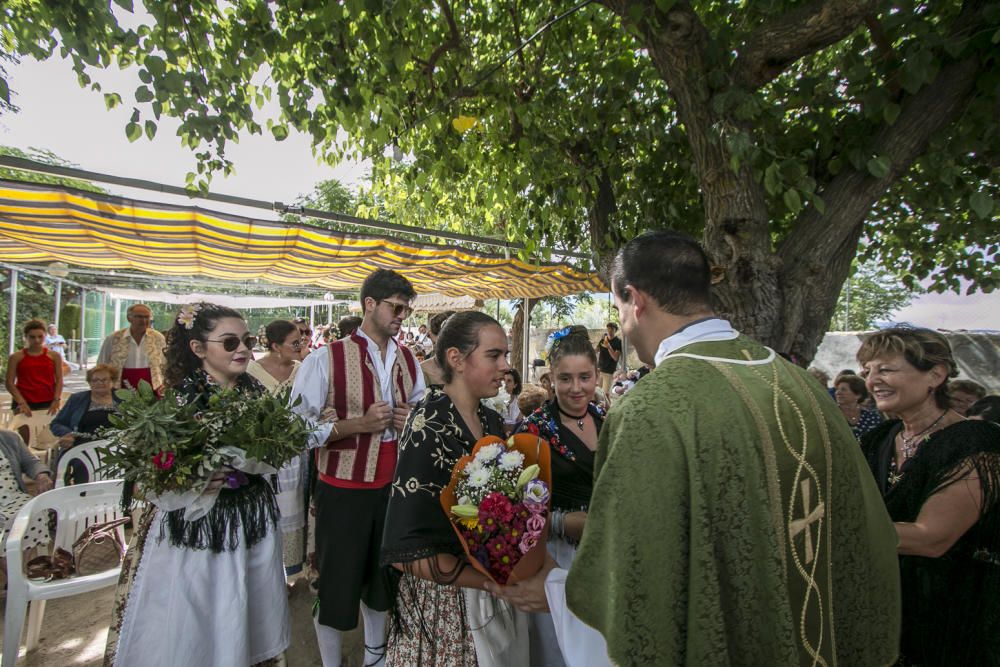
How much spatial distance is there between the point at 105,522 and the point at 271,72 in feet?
11.3

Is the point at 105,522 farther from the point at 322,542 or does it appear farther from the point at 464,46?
the point at 464,46

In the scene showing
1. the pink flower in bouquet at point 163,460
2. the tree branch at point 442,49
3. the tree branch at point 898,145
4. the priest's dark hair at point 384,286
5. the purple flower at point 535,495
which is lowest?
the purple flower at point 535,495

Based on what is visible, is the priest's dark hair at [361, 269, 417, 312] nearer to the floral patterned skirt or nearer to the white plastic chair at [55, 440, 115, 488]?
the floral patterned skirt

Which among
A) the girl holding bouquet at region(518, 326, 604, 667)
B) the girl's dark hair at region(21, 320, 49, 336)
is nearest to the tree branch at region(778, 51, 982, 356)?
the girl holding bouquet at region(518, 326, 604, 667)

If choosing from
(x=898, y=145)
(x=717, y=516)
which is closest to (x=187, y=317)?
(x=717, y=516)

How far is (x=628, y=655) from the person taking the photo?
4.11ft

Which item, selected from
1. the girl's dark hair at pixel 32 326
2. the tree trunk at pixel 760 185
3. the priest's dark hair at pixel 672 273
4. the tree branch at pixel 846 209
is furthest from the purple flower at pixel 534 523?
the girl's dark hair at pixel 32 326

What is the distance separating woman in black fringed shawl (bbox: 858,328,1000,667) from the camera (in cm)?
199

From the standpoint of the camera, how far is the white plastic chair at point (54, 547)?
9.43 ft

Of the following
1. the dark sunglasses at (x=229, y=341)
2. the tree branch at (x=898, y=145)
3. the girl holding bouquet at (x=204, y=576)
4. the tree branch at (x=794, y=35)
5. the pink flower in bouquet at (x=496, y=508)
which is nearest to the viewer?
the pink flower in bouquet at (x=496, y=508)

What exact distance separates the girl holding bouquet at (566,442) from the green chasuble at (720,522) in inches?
42.4

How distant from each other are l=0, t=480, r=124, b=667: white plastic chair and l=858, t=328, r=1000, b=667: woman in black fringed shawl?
4028 mm

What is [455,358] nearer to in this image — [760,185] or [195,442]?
[195,442]

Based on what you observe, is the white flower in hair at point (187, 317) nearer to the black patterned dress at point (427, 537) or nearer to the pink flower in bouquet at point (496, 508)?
the black patterned dress at point (427, 537)
